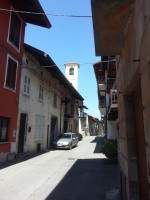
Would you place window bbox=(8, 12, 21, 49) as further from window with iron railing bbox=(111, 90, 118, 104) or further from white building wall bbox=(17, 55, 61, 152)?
window with iron railing bbox=(111, 90, 118, 104)

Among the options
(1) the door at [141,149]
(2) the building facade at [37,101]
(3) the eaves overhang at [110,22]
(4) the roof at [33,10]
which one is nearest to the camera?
(3) the eaves overhang at [110,22]

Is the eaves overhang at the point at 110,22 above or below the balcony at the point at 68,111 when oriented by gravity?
below

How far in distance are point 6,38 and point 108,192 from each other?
31.8ft

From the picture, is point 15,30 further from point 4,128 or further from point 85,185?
point 85,185

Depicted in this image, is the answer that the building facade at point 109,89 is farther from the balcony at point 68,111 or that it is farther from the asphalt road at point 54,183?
the balcony at point 68,111

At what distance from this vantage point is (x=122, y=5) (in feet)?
7.75

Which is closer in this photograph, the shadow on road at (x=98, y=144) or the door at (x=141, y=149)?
the door at (x=141, y=149)

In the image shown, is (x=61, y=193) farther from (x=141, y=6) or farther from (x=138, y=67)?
(x=141, y=6)

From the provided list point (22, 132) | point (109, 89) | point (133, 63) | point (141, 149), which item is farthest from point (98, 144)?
point (133, 63)

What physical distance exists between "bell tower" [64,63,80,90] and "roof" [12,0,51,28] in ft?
70.4

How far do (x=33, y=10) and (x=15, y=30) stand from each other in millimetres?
1955

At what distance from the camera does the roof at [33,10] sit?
474 inches

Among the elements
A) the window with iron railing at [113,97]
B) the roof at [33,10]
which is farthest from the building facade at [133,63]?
the roof at [33,10]

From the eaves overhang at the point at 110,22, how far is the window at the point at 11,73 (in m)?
8.87
